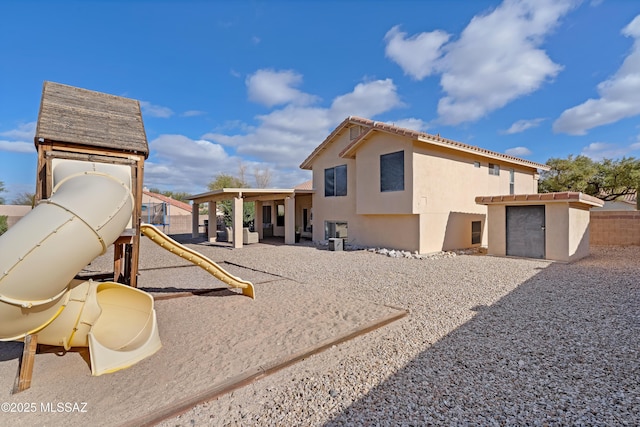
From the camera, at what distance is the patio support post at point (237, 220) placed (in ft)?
54.5

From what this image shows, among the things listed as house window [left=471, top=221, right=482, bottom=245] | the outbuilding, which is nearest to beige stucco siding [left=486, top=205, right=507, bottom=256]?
the outbuilding

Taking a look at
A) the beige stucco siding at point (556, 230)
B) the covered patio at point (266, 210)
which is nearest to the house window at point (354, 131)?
the covered patio at point (266, 210)

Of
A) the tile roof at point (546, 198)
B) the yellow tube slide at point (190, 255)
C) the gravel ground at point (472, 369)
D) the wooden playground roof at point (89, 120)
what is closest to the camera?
the gravel ground at point (472, 369)

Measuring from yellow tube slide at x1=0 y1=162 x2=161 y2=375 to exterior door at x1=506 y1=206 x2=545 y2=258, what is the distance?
44.7 ft

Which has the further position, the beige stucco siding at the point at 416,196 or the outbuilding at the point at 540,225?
the beige stucco siding at the point at 416,196

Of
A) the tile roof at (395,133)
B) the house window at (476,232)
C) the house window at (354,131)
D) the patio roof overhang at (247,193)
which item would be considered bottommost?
the house window at (476,232)

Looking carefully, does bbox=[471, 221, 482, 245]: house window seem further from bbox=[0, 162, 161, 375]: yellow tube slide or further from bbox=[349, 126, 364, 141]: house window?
bbox=[0, 162, 161, 375]: yellow tube slide

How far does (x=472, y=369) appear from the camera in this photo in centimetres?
371

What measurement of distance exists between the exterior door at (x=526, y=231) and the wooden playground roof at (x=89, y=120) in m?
13.9

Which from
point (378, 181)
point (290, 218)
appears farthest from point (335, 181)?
point (378, 181)

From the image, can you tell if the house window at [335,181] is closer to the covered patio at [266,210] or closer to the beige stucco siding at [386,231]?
the covered patio at [266,210]

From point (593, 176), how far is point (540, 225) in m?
24.0

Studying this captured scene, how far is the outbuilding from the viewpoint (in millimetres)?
11258

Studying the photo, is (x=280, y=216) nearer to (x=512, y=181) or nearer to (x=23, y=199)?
(x=512, y=181)
